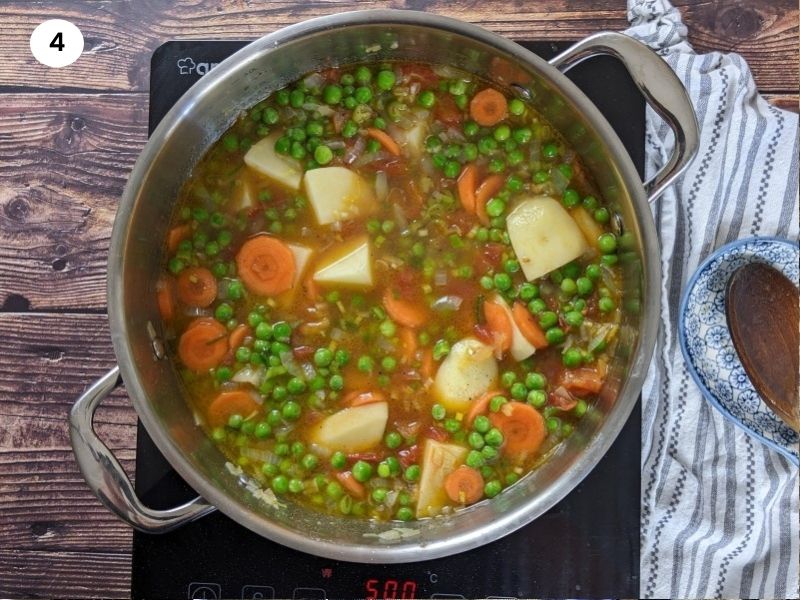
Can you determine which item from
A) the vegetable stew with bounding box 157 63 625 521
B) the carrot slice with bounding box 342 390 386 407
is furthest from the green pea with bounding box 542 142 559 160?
the carrot slice with bounding box 342 390 386 407

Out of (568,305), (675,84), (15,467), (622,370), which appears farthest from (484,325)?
(15,467)

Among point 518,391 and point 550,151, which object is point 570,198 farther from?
point 518,391

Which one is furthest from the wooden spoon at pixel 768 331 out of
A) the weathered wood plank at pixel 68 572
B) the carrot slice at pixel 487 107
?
the weathered wood plank at pixel 68 572

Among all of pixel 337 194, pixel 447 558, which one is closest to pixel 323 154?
pixel 337 194

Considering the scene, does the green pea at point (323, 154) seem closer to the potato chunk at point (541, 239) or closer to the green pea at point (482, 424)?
the potato chunk at point (541, 239)

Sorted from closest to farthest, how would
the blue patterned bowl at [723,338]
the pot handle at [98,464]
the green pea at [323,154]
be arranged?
the pot handle at [98,464]
the green pea at [323,154]
the blue patterned bowl at [723,338]

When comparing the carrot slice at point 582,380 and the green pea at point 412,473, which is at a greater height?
the carrot slice at point 582,380

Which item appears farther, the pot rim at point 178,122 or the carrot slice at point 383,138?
the carrot slice at point 383,138
